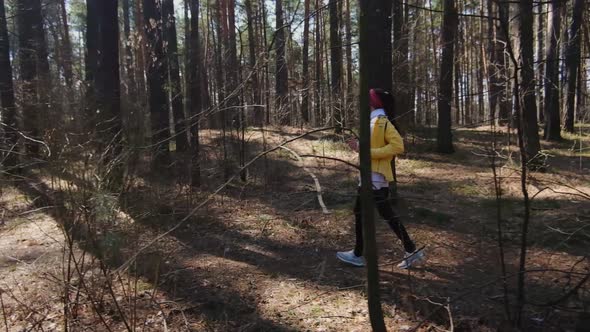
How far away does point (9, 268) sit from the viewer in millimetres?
4891

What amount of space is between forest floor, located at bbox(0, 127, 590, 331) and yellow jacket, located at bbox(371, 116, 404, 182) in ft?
1.70

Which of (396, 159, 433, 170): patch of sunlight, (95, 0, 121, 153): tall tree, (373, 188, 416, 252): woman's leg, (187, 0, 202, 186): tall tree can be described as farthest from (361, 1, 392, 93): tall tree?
(95, 0, 121, 153): tall tree

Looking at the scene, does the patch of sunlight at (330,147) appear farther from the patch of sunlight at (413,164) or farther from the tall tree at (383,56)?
the tall tree at (383,56)

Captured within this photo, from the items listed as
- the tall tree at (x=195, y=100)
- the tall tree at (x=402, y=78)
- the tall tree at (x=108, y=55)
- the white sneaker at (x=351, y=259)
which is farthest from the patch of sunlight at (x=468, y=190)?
the tall tree at (x=108, y=55)

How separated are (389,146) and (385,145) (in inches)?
3.6

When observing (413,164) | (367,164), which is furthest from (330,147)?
(367,164)

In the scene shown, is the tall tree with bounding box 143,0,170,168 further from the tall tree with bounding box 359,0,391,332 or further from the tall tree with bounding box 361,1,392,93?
the tall tree with bounding box 359,0,391,332

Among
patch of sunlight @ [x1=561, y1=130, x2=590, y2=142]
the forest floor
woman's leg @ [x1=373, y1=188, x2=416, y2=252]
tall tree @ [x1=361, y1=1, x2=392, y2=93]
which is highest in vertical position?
tall tree @ [x1=361, y1=1, x2=392, y2=93]

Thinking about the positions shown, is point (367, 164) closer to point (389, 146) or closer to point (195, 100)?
point (389, 146)

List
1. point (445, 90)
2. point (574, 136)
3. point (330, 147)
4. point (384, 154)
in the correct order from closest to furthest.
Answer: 1. point (384, 154)
2. point (445, 90)
3. point (330, 147)
4. point (574, 136)

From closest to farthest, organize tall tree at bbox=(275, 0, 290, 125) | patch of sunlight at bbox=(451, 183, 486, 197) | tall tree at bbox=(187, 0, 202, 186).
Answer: patch of sunlight at bbox=(451, 183, 486, 197)
tall tree at bbox=(187, 0, 202, 186)
tall tree at bbox=(275, 0, 290, 125)

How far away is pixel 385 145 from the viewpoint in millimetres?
3988

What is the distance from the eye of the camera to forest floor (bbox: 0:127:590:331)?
3.16 metres

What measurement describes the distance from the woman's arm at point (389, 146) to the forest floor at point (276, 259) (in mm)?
508
